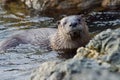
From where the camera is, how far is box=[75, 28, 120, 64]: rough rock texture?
11.0ft

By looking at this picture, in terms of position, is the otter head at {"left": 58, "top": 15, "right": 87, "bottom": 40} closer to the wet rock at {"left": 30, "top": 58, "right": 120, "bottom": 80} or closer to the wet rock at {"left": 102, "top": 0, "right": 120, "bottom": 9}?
the wet rock at {"left": 102, "top": 0, "right": 120, "bottom": 9}

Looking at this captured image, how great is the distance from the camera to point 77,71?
119 inches

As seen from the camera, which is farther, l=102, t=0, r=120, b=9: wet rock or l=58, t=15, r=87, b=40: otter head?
l=102, t=0, r=120, b=9: wet rock

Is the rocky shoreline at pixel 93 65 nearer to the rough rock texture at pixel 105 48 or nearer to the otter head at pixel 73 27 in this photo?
the rough rock texture at pixel 105 48

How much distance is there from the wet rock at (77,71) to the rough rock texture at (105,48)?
0.77 ft

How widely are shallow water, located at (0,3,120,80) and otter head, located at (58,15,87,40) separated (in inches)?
16.1

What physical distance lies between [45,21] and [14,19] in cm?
80

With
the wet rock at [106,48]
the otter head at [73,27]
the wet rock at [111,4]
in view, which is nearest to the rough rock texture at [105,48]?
the wet rock at [106,48]

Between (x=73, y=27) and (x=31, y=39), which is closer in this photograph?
(x=73, y=27)

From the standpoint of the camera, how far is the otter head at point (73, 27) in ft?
22.1

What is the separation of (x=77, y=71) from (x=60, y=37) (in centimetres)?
443

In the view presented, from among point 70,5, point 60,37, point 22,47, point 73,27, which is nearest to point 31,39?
point 22,47

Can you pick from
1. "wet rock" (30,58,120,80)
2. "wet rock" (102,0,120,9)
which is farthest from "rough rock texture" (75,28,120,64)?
"wet rock" (102,0,120,9)

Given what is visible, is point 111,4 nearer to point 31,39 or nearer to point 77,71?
point 31,39
